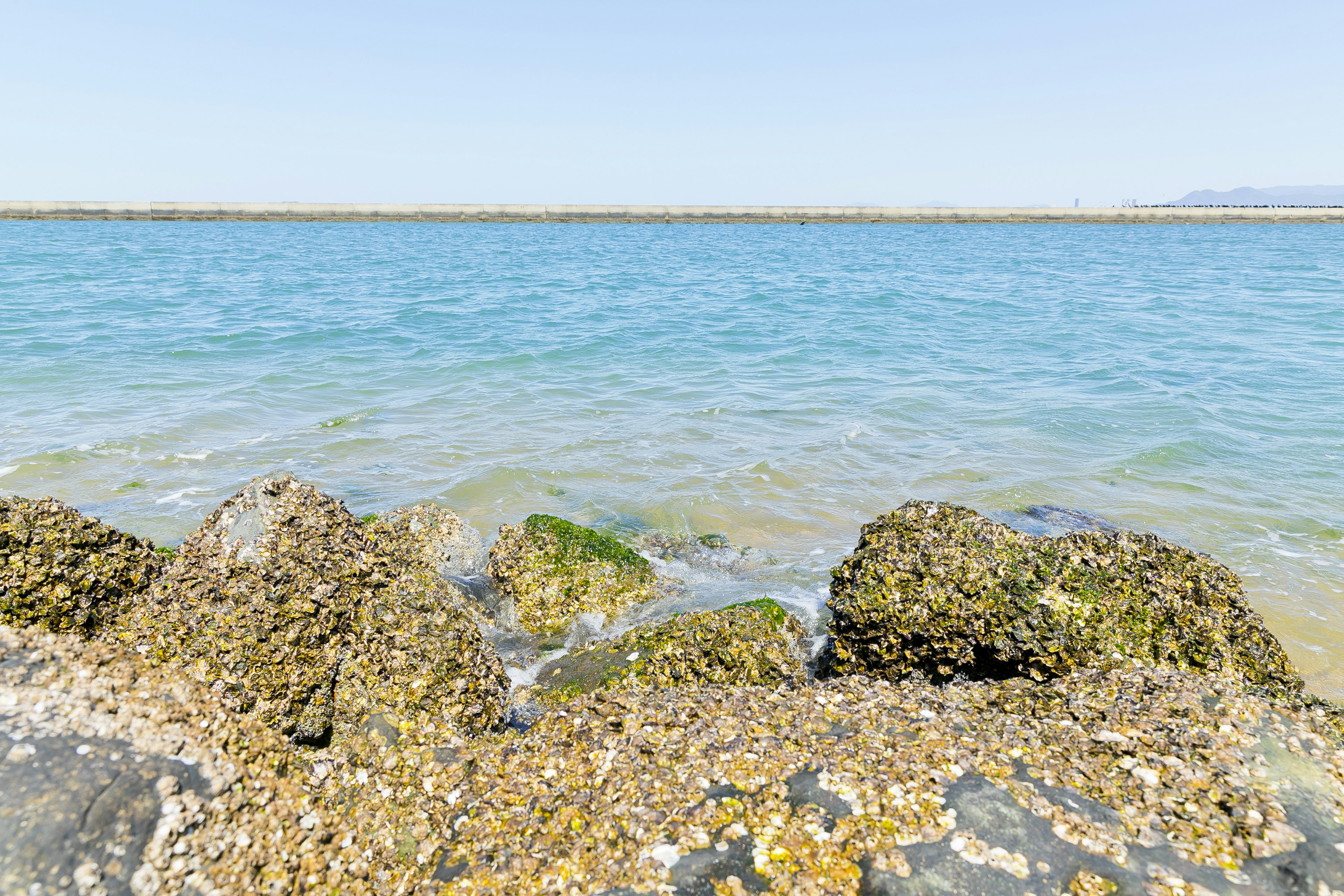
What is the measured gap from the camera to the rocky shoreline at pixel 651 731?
2.21 m

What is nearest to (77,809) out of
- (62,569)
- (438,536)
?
(62,569)

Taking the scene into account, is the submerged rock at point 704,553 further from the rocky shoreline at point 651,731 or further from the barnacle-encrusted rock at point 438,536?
the rocky shoreline at point 651,731

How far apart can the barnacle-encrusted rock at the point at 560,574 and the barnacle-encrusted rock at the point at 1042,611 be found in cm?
179

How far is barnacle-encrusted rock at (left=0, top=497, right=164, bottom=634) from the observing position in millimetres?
3527

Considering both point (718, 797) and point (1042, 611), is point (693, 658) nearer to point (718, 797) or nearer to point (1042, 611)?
point (718, 797)

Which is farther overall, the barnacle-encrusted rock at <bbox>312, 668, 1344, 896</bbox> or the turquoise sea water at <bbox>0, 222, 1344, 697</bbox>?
the turquoise sea water at <bbox>0, 222, 1344, 697</bbox>

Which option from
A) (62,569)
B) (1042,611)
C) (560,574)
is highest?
(62,569)

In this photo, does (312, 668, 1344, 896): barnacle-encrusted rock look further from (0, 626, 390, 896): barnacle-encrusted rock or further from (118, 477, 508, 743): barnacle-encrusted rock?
(118, 477, 508, 743): barnacle-encrusted rock

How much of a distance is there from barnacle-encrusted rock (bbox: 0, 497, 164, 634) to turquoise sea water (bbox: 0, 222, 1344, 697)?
11.3 feet

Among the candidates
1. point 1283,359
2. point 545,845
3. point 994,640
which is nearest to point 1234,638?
point 994,640

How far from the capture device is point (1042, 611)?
4.04 meters

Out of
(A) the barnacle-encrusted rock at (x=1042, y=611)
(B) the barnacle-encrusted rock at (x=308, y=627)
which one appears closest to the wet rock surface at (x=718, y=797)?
(B) the barnacle-encrusted rock at (x=308, y=627)

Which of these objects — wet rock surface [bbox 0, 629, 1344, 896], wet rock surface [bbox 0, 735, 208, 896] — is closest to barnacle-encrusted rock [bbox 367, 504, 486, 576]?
wet rock surface [bbox 0, 629, 1344, 896]

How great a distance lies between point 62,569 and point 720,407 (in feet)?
29.9
